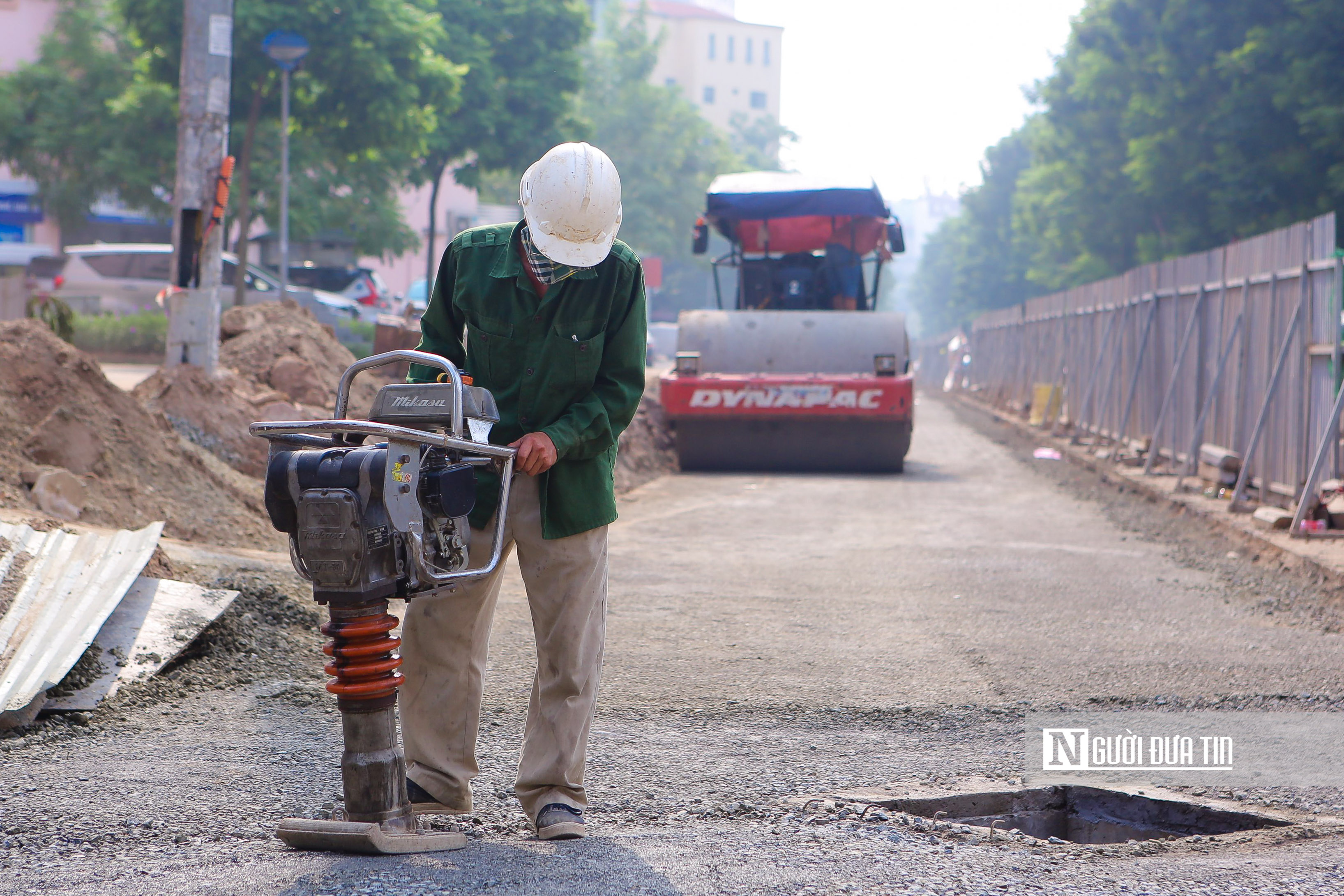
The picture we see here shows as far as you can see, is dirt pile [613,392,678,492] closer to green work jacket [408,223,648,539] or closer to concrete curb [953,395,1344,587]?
concrete curb [953,395,1344,587]

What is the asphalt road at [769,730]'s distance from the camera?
10.0 feet

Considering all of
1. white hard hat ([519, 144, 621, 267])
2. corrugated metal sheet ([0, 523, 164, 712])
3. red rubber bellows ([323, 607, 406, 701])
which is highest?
white hard hat ([519, 144, 621, 267])

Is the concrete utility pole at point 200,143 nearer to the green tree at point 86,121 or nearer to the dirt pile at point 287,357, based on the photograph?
the dirt pile at point 287,357

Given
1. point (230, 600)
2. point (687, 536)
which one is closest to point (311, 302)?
point (687, 536)

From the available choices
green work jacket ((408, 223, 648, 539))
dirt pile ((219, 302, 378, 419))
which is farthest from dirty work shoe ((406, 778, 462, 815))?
dirt pile ((219, 302, 378, 419))

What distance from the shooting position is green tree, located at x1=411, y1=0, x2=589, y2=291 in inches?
1249

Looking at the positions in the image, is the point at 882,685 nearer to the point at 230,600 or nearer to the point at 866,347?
the point at 230,600

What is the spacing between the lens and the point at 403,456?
2.86 metres

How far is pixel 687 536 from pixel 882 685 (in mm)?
4066

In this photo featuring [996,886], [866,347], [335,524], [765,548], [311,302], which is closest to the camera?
[335,524]

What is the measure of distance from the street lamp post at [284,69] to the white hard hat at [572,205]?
52.1 feet

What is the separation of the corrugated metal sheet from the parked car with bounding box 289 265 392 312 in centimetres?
2485

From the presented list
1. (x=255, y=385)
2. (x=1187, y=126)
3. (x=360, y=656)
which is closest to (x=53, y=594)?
(x=360, y=656)

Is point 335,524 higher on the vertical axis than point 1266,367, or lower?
lower
